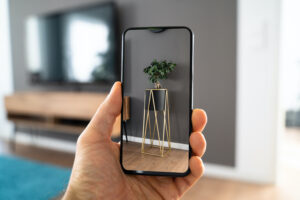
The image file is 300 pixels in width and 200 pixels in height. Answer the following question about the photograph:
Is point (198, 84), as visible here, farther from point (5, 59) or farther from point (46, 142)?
point (5, 59)

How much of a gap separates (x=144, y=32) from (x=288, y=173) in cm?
169

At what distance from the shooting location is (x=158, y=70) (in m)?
0.45

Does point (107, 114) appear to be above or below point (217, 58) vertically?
below

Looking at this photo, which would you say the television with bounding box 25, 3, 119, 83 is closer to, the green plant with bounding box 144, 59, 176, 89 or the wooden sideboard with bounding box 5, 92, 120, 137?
the wooden sideboard with bounding box 5, 92, 120, 137

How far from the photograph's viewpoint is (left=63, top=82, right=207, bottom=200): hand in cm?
49

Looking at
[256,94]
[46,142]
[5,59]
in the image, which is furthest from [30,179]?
[5,59]

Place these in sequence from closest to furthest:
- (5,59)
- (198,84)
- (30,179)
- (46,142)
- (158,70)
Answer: (158,70)
(198,84)
(30,179)
(46,142)
(5,59)

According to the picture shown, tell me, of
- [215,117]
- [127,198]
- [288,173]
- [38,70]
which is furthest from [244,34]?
[38,70]

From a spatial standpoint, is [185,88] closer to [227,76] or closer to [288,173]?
[227,76]

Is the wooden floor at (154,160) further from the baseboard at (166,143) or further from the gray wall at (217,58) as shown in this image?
the gray wall at (217,58)

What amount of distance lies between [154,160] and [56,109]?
1720 millimetres

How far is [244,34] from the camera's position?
1.49 m

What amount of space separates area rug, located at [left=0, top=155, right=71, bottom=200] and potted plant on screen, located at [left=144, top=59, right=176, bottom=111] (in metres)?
1.23

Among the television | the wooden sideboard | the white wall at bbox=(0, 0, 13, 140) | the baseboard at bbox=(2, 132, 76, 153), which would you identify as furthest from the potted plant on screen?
the white wall at bbox=(0, 0, 13, 140)
